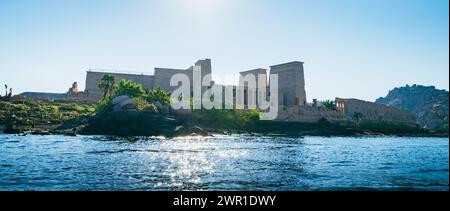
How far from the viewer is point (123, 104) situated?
62188mm

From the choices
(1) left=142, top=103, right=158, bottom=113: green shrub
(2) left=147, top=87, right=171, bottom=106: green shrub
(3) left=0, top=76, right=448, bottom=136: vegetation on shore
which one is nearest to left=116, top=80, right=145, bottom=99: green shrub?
(3) left=0, top=76, right=448, bottom=136: vegetation on shore

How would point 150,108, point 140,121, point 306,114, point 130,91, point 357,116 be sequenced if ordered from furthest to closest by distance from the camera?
point 357,116
point 306,114
point 130,91
point 150,108
point 140,121

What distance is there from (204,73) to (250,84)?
49.1 feet

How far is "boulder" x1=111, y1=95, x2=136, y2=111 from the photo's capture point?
61.8 meters

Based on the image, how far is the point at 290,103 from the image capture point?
3799 inches

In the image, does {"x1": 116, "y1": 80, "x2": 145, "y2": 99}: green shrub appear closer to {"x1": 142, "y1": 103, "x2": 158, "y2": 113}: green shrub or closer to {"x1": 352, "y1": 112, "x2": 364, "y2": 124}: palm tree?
{"x1": 142, "y1": 103, "x2": 158, "y2": 113}: green shrub

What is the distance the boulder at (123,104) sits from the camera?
61.8m

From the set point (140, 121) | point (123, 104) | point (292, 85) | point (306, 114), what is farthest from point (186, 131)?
point (292, 85)

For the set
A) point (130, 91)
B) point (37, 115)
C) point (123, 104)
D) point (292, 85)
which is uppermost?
point (292, 85)

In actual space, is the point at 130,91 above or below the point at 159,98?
above

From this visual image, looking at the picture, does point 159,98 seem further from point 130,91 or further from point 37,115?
point 37,115

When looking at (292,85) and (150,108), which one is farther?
(292,85)
